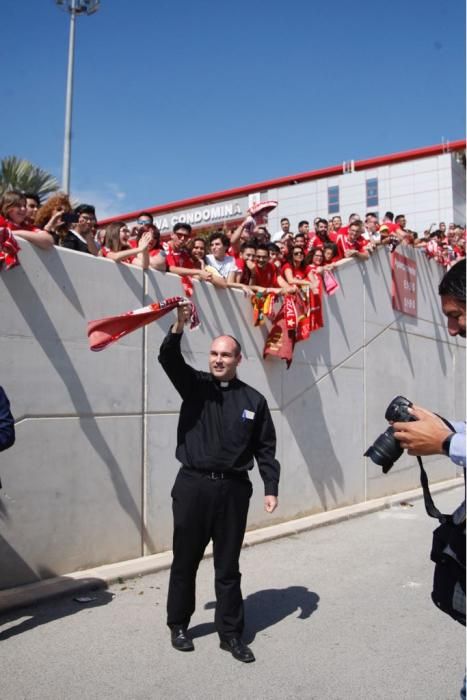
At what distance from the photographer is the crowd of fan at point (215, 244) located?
6.83 m

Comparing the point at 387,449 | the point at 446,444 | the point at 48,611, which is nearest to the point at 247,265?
the point at 48,611

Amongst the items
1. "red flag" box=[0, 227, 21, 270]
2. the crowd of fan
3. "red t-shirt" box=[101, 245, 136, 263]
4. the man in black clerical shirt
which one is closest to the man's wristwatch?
the man in black clerical shirt

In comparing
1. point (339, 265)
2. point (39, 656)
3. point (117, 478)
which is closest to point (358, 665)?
point (39, 656)

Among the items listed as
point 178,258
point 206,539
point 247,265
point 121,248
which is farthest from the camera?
point 247,265

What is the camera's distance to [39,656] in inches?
175

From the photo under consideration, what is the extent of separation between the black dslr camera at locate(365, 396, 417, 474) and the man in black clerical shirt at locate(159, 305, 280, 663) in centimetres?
204

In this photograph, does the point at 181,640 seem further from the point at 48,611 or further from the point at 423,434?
the point at 423,434

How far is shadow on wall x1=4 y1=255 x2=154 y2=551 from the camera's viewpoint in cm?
599

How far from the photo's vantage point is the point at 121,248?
768 cm

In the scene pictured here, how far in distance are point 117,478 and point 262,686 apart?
307 cm

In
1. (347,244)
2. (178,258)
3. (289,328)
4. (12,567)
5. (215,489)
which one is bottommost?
(12,567)

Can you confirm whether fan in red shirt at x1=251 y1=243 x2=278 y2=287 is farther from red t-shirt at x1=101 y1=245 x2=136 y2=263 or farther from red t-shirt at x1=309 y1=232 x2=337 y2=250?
red t-shirt at x1=309 y1=232 x2=337 y2=250

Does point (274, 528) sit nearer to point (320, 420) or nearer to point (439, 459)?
point (320, 420)

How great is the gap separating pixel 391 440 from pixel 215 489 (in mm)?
2217
